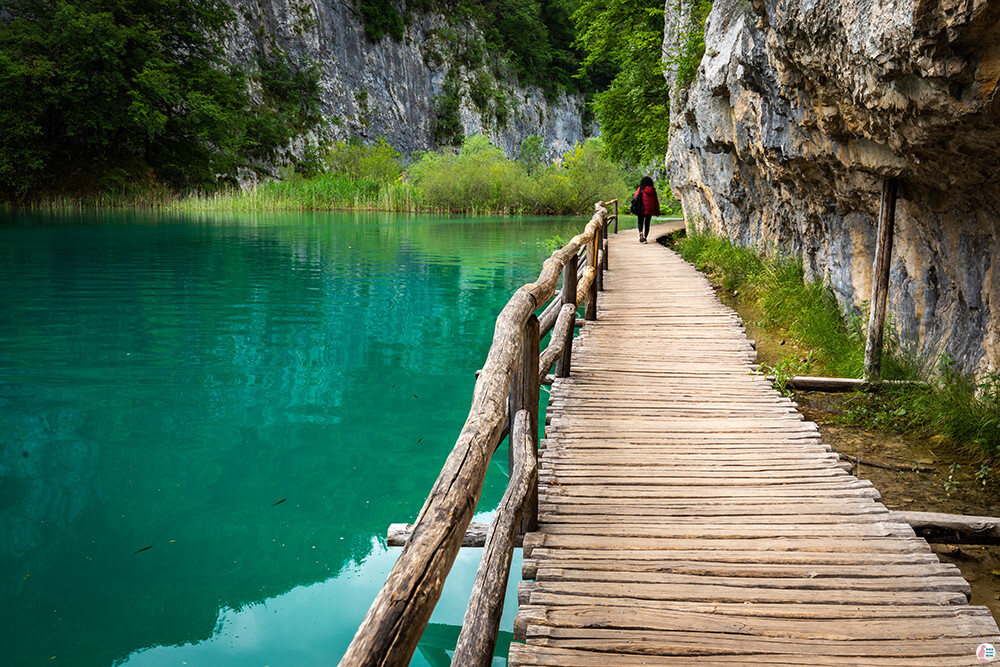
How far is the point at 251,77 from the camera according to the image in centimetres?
4394

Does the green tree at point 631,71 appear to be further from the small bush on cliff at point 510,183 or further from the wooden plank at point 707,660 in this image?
the small bush on cliff at point 510,183

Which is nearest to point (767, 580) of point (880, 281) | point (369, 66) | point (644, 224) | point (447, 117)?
point (880, 281)

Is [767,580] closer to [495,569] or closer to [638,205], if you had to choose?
[495,569]

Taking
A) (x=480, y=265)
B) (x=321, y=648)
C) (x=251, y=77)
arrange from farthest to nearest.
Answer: (x=251, y=77) < (x=480, y=265) < (x=321, y=648)

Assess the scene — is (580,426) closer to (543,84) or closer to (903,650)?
(903,650)

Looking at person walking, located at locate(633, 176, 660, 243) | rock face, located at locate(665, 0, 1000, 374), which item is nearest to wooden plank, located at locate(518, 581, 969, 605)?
rock face, located at locate(665, 0, 1000, 374)

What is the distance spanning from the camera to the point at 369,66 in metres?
51.0

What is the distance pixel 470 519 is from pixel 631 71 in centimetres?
1888

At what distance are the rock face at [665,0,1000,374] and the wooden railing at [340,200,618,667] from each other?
225cm

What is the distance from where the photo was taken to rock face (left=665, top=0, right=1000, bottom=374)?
3.51 metres

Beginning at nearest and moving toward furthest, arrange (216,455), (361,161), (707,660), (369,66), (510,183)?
1. (707,660)
2. (216,455)
3. (510,183)
4. (361,161)
5. (369,66)

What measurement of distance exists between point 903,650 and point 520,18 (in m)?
69.4

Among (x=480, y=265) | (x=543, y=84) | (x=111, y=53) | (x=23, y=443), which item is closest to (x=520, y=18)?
(x=543, y=84)

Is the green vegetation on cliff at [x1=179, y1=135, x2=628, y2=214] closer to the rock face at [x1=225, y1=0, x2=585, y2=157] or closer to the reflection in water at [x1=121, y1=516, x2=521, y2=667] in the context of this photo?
the rock face at [x1=225, y1=0, x2=585, y2=157]
